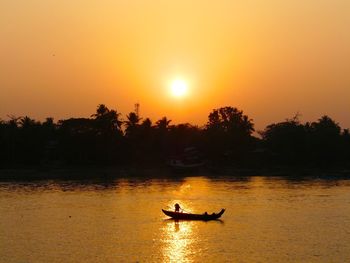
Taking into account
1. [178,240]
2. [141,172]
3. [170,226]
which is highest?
[141,172]

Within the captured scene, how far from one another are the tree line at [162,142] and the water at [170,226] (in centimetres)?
2817

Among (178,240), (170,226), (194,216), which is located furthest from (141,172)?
(178,240)

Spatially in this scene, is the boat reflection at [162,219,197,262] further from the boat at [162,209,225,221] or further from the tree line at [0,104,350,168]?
the tree line at [0,104,350,168]

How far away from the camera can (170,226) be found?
41.3m

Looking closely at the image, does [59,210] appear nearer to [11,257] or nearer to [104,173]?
[11,257]

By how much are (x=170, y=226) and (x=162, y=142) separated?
217 ft

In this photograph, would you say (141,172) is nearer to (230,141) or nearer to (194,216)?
(230,141)

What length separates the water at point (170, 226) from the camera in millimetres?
31578

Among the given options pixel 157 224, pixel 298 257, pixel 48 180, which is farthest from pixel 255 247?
pixel 48 180

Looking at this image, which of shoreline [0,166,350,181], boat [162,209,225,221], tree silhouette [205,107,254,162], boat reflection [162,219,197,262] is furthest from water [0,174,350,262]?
tree silhouette [205,107,254,162]

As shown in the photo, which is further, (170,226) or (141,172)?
(141,172)

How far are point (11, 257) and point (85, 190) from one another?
A: 3763cm

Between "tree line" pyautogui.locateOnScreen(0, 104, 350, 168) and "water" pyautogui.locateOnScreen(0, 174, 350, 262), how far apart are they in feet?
92.4

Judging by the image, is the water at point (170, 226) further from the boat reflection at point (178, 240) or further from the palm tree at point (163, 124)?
the palm tree at point (163, 124)
